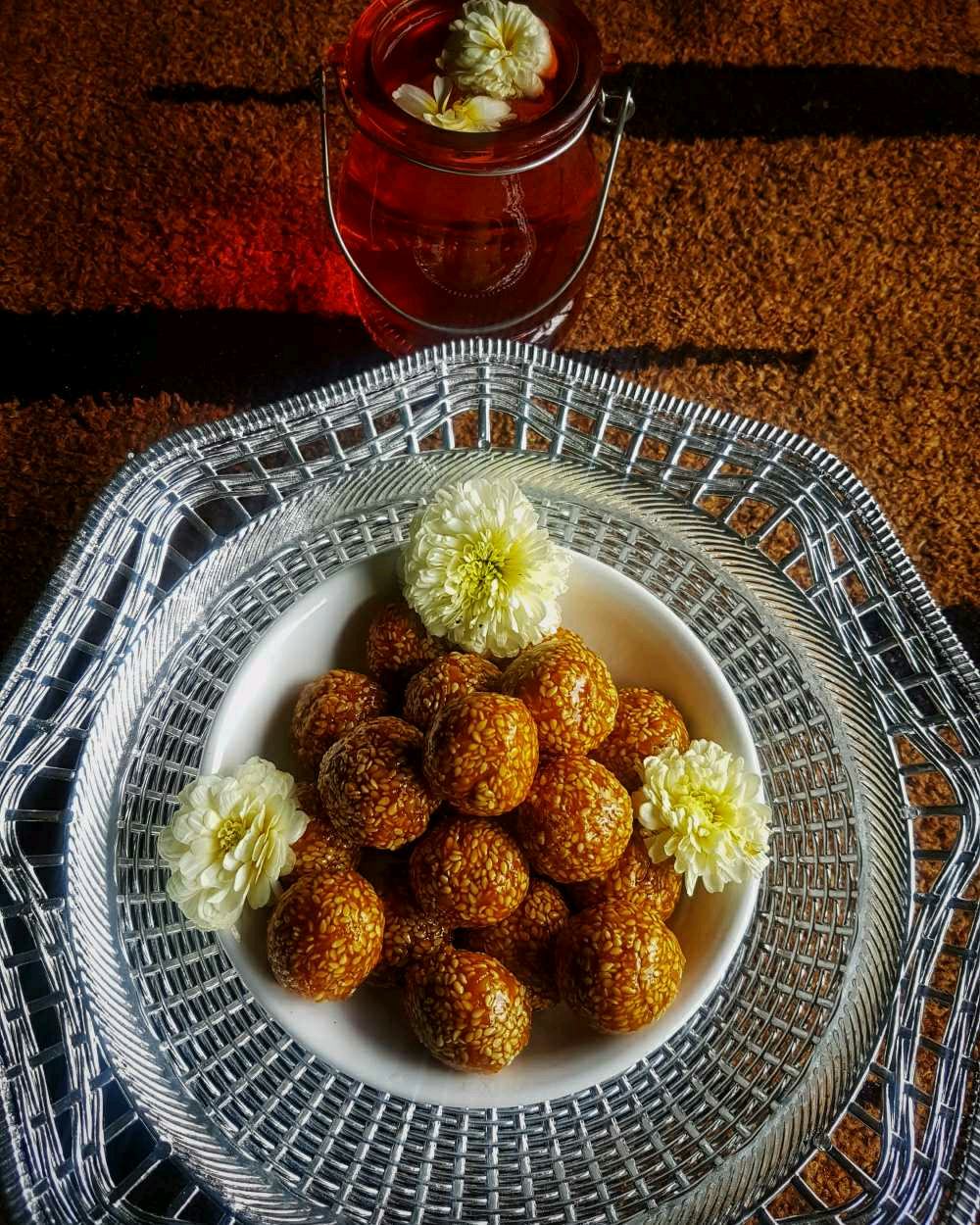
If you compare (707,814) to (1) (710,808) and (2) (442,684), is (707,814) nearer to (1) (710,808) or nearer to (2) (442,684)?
(1) (710,808)

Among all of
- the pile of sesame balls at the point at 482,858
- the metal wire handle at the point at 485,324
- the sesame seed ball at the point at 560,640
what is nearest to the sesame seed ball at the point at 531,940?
the pile of sesame balls at the point at 482,858

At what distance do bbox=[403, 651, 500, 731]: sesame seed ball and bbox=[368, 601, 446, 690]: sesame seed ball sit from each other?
0.05 feet

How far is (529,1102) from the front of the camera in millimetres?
438

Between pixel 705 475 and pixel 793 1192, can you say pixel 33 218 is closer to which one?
pixel 705 475

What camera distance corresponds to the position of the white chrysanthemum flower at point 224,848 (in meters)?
0.43

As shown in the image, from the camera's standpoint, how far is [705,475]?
522 millimetres

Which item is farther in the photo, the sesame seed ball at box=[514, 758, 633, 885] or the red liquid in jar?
the red liquid in jar

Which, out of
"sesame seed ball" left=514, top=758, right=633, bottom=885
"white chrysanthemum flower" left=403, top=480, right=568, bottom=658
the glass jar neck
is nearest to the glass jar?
the glass jar neck

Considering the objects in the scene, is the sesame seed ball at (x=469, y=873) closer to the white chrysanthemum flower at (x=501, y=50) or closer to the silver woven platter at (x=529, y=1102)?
the silver woven platter at (x=529, y=1102)

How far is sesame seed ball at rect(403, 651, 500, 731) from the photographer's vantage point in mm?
458

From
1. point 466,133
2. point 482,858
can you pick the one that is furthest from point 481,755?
point 466,133

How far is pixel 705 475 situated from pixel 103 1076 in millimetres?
372

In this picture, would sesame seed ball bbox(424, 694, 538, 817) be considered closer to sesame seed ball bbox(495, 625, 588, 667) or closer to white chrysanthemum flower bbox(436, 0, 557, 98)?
sesame seed ball bbox(495, 625, 588, 667)

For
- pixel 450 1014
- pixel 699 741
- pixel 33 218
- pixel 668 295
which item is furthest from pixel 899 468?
pixel 33 218
